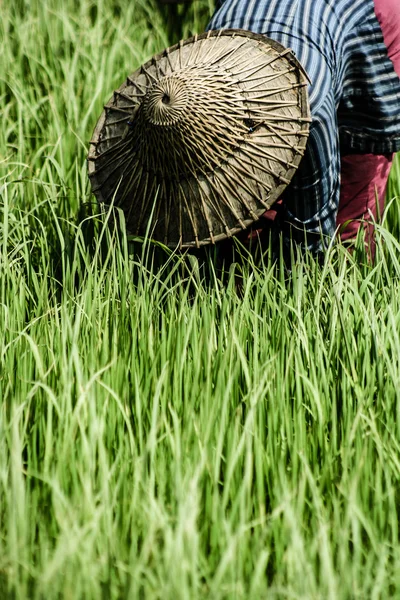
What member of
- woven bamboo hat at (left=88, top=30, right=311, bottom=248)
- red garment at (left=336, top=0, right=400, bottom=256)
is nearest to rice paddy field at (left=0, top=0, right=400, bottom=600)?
woven bamboo hat at (left=88, top=30, right=311, bottom=248)

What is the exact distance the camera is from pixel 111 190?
1.69 m

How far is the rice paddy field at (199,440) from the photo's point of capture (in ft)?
3.49

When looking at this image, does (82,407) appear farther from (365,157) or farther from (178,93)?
(365,157)

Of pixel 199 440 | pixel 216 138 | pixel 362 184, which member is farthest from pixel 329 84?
pixel 199 440

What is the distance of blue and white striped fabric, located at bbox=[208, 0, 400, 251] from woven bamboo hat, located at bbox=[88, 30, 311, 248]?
0.08 m

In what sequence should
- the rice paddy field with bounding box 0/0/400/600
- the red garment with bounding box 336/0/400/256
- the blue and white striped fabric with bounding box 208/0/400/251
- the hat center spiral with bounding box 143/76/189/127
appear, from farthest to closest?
the red garment with bounding box 336/0/400/256 → the blue and white striped fabric with bounding box 208/0/400/251 → the hat center spiral with bounding box 143/76/189/127 → the rice paddy field with bounding box 0/0/400/600

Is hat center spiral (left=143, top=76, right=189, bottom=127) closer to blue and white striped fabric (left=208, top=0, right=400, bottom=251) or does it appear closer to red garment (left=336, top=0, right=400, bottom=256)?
blue and white striped fabric (left=208, top=0, right=400, bottom=251)

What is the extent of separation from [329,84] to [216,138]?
0.29 metres

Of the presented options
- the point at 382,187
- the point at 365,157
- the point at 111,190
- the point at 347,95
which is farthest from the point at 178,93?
the point at 382,187

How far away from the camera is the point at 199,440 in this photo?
123 centimetres

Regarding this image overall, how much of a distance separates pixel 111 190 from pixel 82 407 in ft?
1.72

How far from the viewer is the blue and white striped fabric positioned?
5.44 ft

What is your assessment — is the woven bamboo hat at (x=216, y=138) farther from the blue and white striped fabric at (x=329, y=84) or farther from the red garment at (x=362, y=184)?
the red garment at (x=362, y=184)

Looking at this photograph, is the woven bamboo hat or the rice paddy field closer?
the rice paddy field
